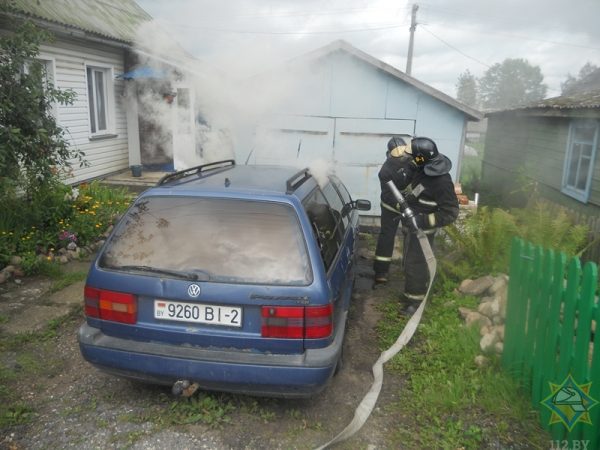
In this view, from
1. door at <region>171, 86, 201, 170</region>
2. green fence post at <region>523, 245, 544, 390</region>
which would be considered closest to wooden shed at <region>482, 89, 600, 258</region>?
green fence post at <region>523, 245, 544, 390</region>

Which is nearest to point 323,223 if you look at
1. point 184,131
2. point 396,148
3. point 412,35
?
point 396,148

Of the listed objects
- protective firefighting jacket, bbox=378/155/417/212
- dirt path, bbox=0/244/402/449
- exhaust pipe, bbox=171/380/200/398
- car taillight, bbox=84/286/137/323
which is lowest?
dirt path, bbox=0/244/402/449

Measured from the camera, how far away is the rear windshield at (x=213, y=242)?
9.31 feet

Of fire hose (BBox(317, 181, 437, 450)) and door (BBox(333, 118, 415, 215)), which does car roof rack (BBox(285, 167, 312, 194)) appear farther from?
door (BBox(333, 118, 415, 215))

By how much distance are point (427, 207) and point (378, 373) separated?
2108 millimetres

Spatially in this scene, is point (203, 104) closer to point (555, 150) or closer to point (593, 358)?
point (555, 150)

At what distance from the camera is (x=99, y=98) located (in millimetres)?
11148

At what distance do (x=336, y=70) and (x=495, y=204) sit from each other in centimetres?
670

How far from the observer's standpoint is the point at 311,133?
8.40 metres

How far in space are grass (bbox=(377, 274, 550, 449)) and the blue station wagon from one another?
2.83ft

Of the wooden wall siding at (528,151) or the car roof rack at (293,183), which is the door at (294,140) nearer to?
the car roof rack at (293,183)

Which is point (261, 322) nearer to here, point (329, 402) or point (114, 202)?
point (329, 402)

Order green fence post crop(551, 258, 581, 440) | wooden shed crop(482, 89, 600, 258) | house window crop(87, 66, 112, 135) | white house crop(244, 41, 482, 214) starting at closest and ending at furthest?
green fence post crop(551, 258, 581, 440)
white house crop(244, 41, 482, 214)
wooden shed crop(482, 89, 600, 258)
house window crop(87, 66, 112, 135)

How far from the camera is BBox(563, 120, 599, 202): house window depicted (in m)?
9.07
